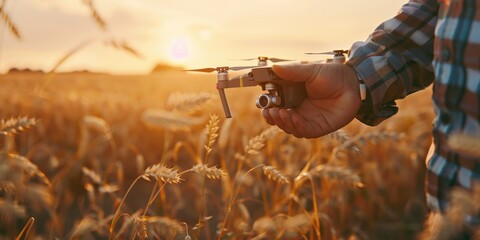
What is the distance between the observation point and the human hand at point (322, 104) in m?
1.47

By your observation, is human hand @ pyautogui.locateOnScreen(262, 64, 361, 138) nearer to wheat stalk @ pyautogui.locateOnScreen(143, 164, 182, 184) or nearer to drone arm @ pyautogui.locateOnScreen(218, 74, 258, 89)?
drone arm @ pyautogui.locateOnScreen(218, 74, 258, 89)

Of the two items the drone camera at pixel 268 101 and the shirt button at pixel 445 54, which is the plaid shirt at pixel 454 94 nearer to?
the shirt button at pixel 445 54

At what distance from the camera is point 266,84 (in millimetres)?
1384

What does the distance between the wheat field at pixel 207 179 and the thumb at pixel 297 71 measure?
0.19 metres

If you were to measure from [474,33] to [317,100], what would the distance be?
58cm

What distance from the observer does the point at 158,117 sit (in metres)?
1.15

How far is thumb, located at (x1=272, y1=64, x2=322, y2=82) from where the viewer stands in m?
1.34

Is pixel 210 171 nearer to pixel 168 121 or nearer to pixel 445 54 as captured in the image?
pixel 168 121

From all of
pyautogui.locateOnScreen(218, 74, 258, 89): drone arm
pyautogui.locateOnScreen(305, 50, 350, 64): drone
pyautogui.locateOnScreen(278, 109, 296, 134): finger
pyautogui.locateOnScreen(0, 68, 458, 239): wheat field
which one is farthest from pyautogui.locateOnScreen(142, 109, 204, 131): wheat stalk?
pyautogui.locateOnScreen(305, 50, 350, 64): drone

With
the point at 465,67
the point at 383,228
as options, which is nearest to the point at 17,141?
the point at 383,228

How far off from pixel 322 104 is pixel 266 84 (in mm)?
216

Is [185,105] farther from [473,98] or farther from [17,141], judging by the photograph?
[17,141]

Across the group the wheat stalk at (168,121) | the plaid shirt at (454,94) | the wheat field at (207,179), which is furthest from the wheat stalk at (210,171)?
the plaid shirt at (454,94)

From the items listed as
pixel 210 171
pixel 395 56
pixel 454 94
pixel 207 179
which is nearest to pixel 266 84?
pixel 210 171
